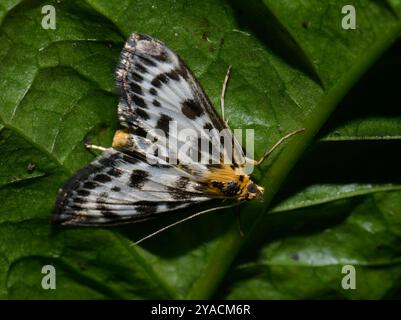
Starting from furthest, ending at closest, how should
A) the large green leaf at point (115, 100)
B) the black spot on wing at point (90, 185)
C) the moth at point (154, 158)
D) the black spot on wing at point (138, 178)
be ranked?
the black spot on wing at point (138, 178) → the black spot on wing at point (90, 185) → the moth at point (154, 158) → the large green leaf at point (115, 100)

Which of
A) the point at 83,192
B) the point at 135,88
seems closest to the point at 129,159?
the point at 83,192

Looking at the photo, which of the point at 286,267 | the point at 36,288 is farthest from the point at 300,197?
the point at 36,288

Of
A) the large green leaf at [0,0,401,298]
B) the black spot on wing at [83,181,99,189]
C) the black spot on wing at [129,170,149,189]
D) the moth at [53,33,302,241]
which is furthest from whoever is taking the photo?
the black spot on wing at [129,170,149,189]

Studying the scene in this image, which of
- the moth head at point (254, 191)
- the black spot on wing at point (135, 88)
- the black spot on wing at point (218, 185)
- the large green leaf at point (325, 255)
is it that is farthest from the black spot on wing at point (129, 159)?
the large green leaf at point (325, 255)

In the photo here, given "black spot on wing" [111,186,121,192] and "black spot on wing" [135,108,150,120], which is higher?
Result: "black spot on wing" [135,108,150,120]

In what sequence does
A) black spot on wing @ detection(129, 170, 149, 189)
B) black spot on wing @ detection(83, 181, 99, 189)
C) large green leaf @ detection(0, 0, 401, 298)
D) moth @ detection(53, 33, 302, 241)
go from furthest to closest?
1. black spot on wing @ detection(129, 170, 149, 189)
2. black spot on wing @ detection(83, 181, 99, 189)
3. moth @ detection(53, 33, 302, 241)
4. large green leaf @ detection(0, 0, 401, 298)

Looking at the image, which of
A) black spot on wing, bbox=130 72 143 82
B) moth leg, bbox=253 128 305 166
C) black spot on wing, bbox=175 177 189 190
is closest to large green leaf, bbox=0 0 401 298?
Answer: moth leg, bbox=253 128 305 166

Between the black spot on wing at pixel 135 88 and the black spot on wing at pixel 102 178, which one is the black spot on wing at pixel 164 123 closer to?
the black spot on wing at pixel 135 88

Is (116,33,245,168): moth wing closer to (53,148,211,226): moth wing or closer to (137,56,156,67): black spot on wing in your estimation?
(137,56,156,67): black spot on wing

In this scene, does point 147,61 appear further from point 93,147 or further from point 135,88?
point 93,147
